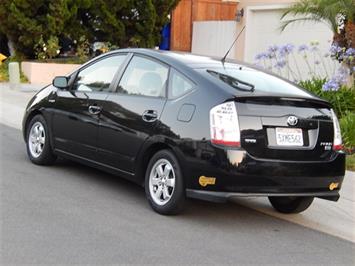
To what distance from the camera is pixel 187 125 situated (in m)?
5.73

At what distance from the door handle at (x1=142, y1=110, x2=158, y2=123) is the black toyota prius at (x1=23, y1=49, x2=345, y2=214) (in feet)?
0.05

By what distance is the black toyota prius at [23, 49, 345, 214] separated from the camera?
219 inches

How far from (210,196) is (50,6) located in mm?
12743

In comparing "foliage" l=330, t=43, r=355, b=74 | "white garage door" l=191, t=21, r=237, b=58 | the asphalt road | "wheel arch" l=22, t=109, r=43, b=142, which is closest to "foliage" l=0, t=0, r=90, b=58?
"white garage door" l=191, t=21, r=237, b=58

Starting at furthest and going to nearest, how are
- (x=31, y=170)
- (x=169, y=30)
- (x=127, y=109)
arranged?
(x=169, y=30), (x=31, y=170), (x=127, y=109)

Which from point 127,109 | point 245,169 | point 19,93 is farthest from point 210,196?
point 19,93

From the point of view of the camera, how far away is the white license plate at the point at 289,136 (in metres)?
5.68

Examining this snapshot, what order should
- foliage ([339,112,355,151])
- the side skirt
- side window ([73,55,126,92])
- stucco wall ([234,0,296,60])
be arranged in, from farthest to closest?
1. stucco wall ([234,0,296,60])
2. foliage ([339,112,355,151])
3. side window ([73,55,126,92])
4. the side skirt

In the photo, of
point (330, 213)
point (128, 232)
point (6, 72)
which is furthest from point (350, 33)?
point (6, 72)

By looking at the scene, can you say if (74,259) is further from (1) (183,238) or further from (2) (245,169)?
(2) (245,169)

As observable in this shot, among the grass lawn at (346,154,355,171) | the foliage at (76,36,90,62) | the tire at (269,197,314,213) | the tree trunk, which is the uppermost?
the tree trunk

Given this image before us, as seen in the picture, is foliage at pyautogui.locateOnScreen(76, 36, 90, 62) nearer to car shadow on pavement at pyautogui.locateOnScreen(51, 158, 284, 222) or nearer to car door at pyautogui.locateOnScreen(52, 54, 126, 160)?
car shadow on pavement at pyautogui.locateOnScreen(51, 158, 284, 222)

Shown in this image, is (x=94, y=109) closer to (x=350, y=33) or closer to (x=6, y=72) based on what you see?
(x=350, y=33)

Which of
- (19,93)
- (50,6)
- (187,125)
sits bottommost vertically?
(19,93)
